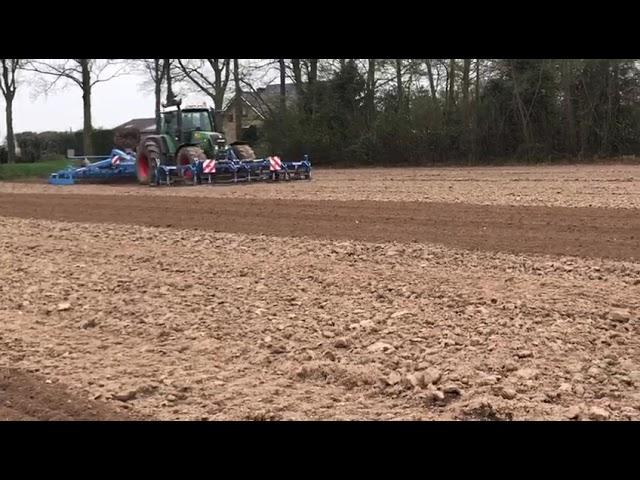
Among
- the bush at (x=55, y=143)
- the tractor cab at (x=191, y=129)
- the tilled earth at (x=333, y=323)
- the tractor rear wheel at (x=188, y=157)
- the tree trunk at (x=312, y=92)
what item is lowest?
the tilled earth at (x=333, y=323)

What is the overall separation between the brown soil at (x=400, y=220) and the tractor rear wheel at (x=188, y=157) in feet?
16.0

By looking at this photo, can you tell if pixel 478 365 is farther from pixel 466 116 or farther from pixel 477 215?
pixel 466 116

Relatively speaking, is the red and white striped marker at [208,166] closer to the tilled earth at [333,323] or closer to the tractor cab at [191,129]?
the tractor cab at [191,129]

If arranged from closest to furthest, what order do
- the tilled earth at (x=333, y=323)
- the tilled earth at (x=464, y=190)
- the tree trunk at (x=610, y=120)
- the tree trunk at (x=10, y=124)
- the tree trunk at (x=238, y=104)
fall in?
the tilled earth at (x=333, y=323)
the tilled earth at (x=464, y=190)
the tree trunk at (x=610, y=120)
the tree trunk at (x=238, y=104)
the tree trunk at (x=10, y=124)

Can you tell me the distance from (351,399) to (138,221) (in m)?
9.90

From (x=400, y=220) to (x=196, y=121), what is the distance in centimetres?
1387

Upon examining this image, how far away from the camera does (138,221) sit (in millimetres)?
13859

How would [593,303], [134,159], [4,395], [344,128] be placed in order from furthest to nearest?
[344,128] → [134,159] → [593,303] → [4,395]

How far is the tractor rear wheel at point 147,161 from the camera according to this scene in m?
23.2

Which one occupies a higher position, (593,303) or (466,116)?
(466,116)

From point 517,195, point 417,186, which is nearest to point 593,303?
point 517,195

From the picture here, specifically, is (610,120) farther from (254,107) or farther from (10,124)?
(10,124)

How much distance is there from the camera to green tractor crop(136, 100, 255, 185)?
76.3ft

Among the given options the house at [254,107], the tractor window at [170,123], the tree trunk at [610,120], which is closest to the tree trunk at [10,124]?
the house at [254,107]
